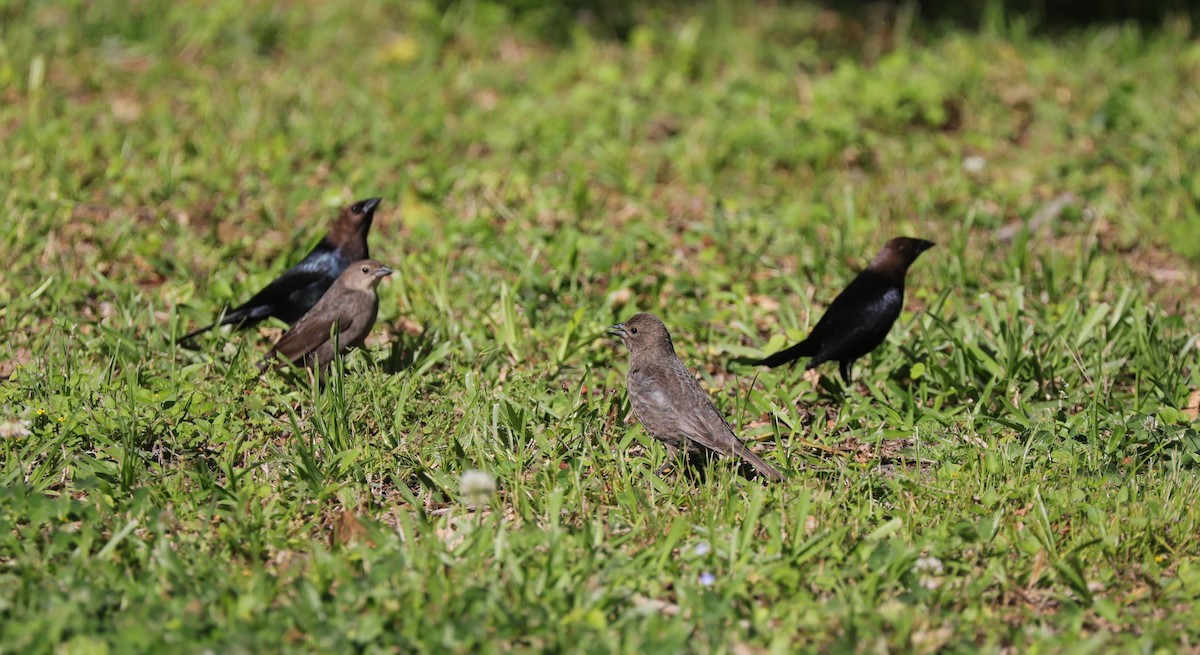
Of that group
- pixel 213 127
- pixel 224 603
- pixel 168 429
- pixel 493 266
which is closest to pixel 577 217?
pixel 493 266

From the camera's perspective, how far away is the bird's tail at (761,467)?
15.3ft

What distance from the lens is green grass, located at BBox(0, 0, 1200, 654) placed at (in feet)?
13.0

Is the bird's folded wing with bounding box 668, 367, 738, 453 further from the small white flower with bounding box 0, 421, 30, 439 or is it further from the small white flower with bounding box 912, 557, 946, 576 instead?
the small white flower with bounding box 0, 421, 30, 439

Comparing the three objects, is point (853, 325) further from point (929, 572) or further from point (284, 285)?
point (284, 285)

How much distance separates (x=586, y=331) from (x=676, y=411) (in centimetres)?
134

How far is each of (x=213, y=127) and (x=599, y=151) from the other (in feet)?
8.25

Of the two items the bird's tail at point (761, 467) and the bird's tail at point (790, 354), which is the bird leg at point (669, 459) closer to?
the bird's tail at point (761, 467)

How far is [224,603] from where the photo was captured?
12.4 ft

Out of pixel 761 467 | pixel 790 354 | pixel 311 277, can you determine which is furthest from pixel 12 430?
pixel 790 354

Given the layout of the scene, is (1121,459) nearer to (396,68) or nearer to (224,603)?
(224,603)

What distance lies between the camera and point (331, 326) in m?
5.53

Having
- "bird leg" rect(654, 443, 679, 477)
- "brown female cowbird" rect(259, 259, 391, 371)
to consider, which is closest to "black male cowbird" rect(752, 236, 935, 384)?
"bird leg" rect(654, 443, 679, 477)

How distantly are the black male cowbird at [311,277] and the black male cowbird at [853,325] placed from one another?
2.18m

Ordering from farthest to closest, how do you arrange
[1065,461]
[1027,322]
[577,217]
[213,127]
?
[213,127] < [577,217] < [1027,322] < [1065,461]
